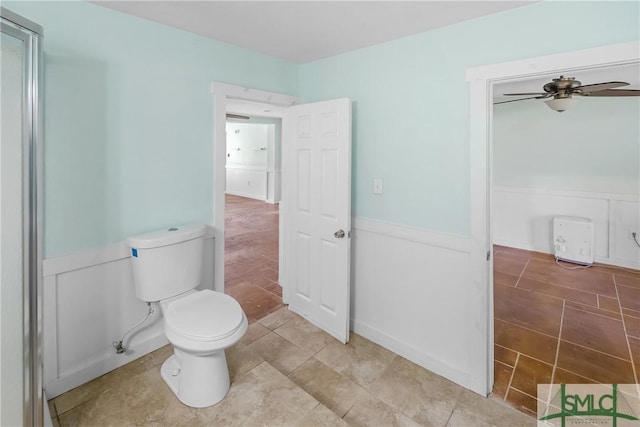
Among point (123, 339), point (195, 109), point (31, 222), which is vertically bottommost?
point (123, 339)

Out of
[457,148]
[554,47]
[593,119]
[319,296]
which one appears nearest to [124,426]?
[319,296]

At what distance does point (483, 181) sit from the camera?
5.93 ft

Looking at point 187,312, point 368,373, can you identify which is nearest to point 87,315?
point 187,312

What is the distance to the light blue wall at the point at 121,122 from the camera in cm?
165

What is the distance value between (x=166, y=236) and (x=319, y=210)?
1.11 m

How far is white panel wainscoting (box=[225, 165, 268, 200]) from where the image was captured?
9.00 meters

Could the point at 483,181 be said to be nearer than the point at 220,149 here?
Yes

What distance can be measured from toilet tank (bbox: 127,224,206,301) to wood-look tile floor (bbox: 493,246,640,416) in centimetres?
204

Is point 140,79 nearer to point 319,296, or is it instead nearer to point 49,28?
point 49,28

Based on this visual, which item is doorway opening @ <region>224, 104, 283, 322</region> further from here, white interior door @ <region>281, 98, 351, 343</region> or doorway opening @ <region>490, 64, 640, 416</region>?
doorway opening @ <region>490, 64, 640, 416</region>

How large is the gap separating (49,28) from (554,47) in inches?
101

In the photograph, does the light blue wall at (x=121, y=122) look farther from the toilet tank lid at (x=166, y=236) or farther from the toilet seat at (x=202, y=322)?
the toilet seat at (x=202, y=322)

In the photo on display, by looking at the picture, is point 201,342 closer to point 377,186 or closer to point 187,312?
point 187,312

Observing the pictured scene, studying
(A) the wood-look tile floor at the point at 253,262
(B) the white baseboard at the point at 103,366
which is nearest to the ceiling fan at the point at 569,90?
(A) the wood-look tile floor at the point at 253,262
